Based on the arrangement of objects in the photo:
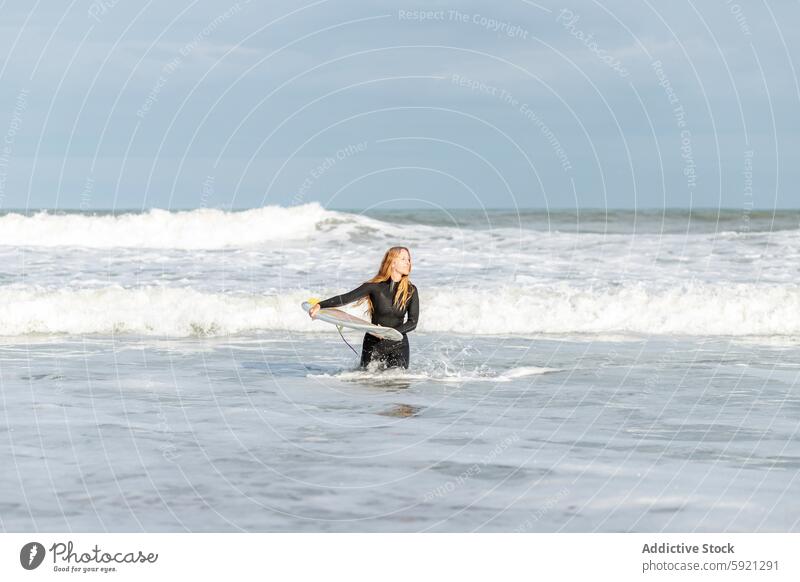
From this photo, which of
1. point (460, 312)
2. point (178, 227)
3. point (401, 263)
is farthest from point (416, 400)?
point (178, 227)

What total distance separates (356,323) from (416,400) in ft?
5.59

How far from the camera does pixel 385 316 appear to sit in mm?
12320

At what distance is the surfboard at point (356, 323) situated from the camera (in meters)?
12.1

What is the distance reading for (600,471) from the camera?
24.9 ft

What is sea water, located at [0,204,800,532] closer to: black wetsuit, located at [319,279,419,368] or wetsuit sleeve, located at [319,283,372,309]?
black wetsuit, located at [319,279,419,368]

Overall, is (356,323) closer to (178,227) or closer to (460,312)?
(460,312)

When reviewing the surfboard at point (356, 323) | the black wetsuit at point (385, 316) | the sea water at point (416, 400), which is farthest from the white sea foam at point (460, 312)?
the surfboard at point (356, 323)

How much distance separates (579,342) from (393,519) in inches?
411

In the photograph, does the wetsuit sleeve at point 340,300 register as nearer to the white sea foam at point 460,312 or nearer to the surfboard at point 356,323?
the surfboard at point 356,323

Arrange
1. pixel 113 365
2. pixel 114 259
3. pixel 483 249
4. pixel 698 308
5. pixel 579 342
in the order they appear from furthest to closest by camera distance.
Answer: pixel 483 249 < pixel 114 259 < pixel 698 308 < pixel 579 342 < pixel 113 365

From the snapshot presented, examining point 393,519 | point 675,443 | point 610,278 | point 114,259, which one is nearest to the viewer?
point 393,519

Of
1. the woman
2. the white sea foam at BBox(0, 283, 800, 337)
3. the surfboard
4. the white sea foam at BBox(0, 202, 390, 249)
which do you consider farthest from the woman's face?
the white sea foam at BBox(0, 202, 390, 249)

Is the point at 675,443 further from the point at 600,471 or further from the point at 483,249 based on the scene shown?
the point at 483,249
